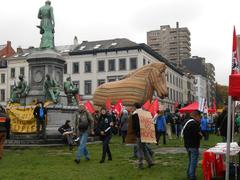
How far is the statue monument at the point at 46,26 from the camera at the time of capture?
2442cm

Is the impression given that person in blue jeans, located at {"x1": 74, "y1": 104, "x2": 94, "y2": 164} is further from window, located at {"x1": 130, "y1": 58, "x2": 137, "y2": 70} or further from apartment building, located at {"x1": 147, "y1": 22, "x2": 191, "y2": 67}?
A: apartment building, located at {"x1": 147, "y1": 22, "x2": 191, "y2": 67}

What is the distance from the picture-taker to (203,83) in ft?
436

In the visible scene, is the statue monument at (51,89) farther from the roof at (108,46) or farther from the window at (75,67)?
the window at (75,67)

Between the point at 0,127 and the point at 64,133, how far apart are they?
435cm

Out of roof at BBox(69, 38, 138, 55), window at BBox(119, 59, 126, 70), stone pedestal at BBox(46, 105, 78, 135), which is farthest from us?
window at BBox(119, 59, 126, 70)

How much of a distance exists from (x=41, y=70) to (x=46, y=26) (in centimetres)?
274

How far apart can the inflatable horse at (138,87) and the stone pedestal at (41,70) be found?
8.28m

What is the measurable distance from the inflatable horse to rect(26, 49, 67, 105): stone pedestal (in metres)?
8.28

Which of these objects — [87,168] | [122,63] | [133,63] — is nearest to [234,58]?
[87,168]

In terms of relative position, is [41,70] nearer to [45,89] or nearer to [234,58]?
[45,89]

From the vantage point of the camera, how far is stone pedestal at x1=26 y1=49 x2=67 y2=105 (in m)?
23.3

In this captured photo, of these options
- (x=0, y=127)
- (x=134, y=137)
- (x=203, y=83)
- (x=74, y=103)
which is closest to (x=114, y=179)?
(x=134, y=137)

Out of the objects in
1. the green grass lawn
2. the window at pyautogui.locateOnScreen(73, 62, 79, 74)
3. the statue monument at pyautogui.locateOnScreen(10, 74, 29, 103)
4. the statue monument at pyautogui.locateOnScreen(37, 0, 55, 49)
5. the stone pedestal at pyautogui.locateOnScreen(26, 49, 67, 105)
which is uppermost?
the window at pyautogui.locateOnScreen(73, 62, 79, 74)

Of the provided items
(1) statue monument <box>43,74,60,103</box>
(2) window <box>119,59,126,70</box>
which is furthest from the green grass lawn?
(2) window <box>119,59,126,70</box>
